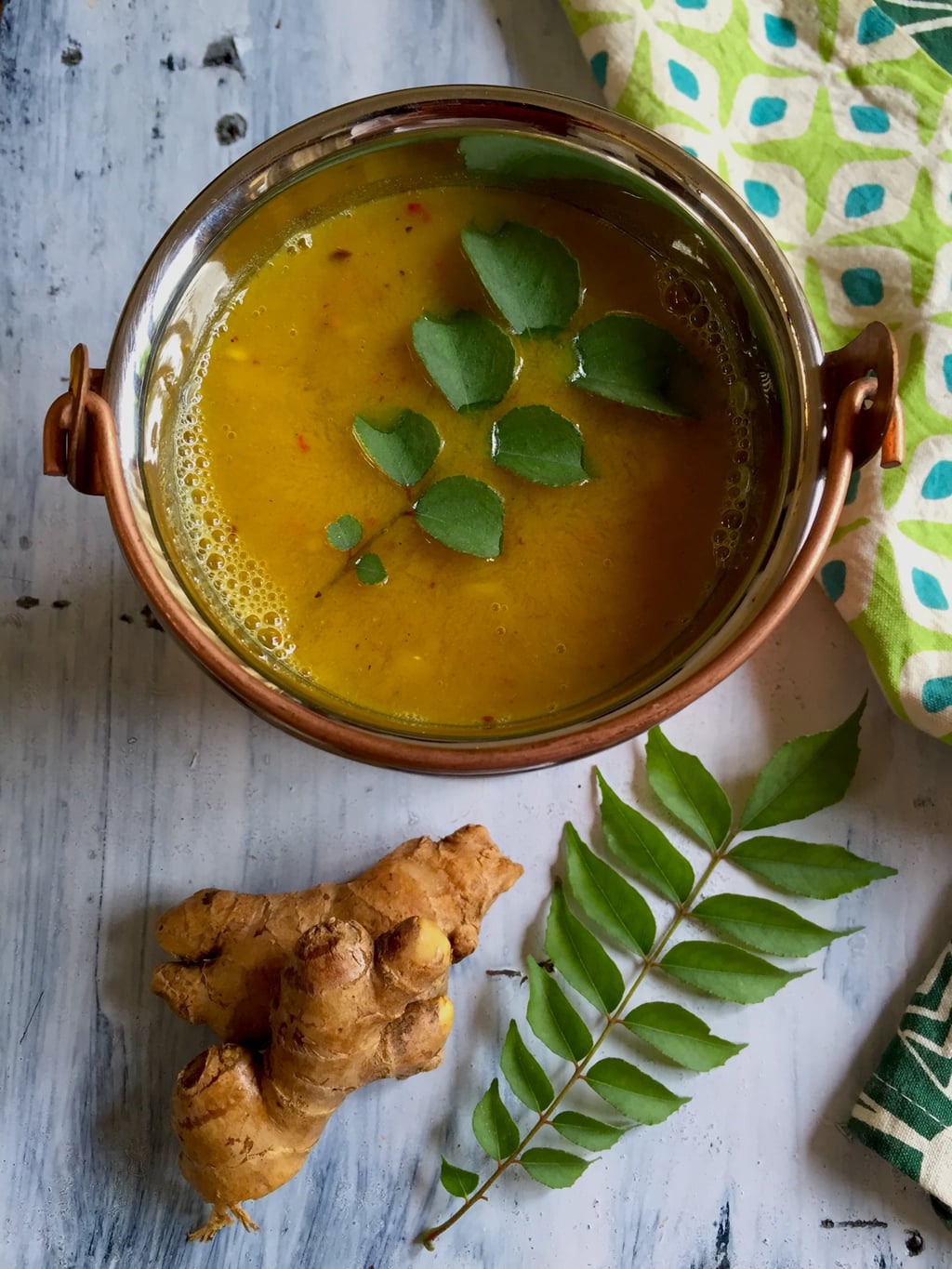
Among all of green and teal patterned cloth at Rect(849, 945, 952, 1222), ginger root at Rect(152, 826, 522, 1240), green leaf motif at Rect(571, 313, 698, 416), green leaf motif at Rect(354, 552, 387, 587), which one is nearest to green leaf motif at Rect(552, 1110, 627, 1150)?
ginger root at Rect(152, 826, 522, 1240)

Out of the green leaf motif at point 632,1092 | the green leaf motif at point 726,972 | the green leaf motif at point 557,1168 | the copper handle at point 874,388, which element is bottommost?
the green leaf motif at point 557,1168

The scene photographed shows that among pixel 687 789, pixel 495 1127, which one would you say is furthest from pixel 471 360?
pixel 495 1127

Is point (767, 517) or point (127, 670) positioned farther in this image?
point (127, 670)

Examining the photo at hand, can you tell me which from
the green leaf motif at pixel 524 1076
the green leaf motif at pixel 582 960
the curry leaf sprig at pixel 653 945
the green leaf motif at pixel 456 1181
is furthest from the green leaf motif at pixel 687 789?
the green leaf motif at pixel 456 1181

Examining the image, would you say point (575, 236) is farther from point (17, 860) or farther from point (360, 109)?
point (17, 860)

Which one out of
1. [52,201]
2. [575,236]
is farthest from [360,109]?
[52,201]

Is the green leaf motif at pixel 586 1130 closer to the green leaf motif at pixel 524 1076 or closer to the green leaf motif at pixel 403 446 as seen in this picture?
the green leaf motif at pixel 524 1076

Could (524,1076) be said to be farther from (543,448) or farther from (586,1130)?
(543,448)
